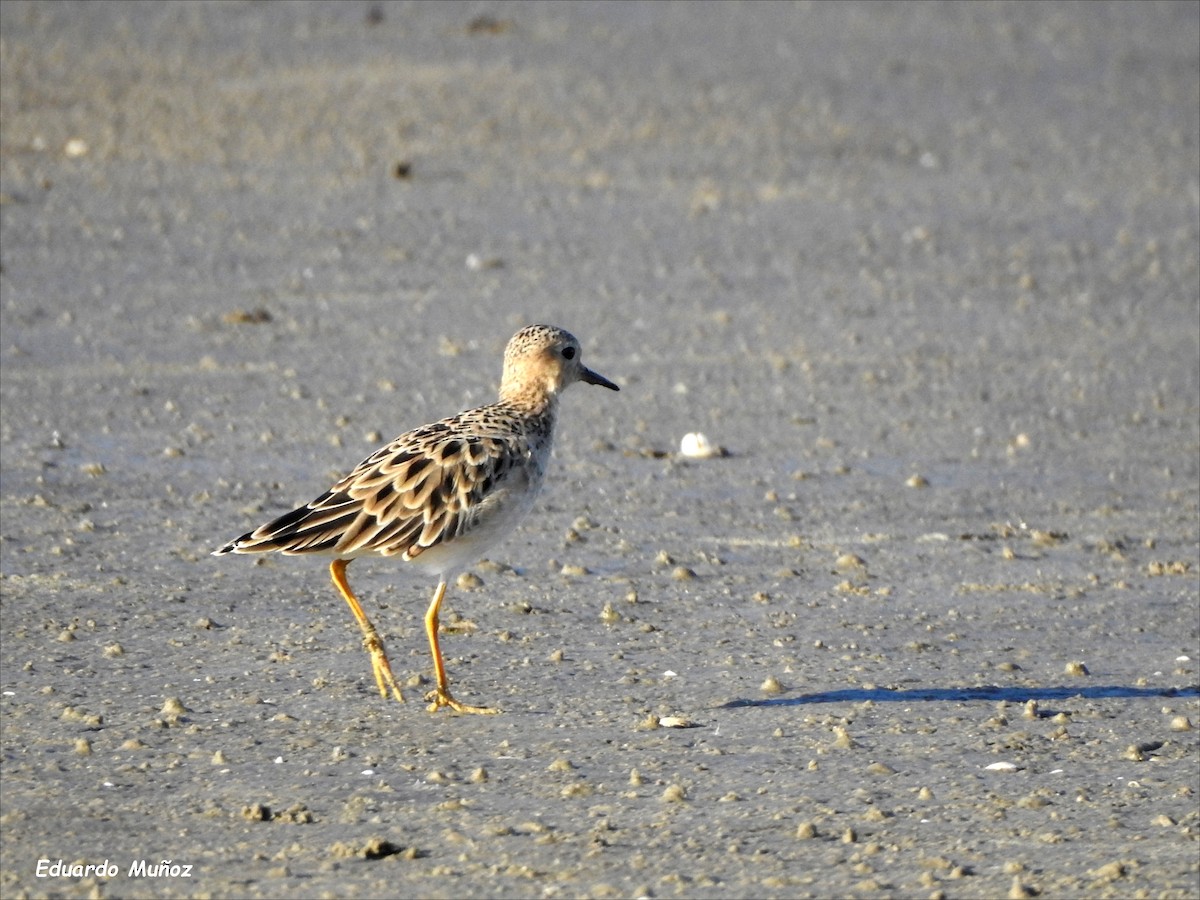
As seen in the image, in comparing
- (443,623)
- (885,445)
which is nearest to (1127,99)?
(885,445)

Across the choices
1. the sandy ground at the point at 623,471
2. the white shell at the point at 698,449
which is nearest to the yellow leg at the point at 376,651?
the sandy ground at the point at 623,471

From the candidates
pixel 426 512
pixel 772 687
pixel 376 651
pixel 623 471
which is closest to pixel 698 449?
pixel 623 471

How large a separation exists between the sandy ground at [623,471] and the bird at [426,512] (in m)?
A: 0.38

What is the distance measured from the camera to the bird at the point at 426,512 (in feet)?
22.7

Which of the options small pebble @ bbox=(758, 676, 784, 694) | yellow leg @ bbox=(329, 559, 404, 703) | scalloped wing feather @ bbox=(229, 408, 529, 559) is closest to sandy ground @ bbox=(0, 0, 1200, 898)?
small pebble @ bbox=(758, 676, 784, 694)

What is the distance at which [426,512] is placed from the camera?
6980 mm

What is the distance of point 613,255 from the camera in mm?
14938

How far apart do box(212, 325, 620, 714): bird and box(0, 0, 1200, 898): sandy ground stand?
1.24 ft

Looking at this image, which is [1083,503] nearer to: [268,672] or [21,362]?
[268,672]

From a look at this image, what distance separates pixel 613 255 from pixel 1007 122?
279 inches

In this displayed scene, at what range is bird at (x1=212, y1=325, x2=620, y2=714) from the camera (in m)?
6.93

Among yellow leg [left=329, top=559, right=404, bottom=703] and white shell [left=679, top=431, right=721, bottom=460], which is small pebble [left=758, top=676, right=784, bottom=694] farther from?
white shell [left=679, top=431, right=721, bottom=460]

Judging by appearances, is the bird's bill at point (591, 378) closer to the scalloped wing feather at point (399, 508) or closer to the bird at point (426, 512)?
the bird at point (426, 512)

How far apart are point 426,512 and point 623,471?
11.1 feet
